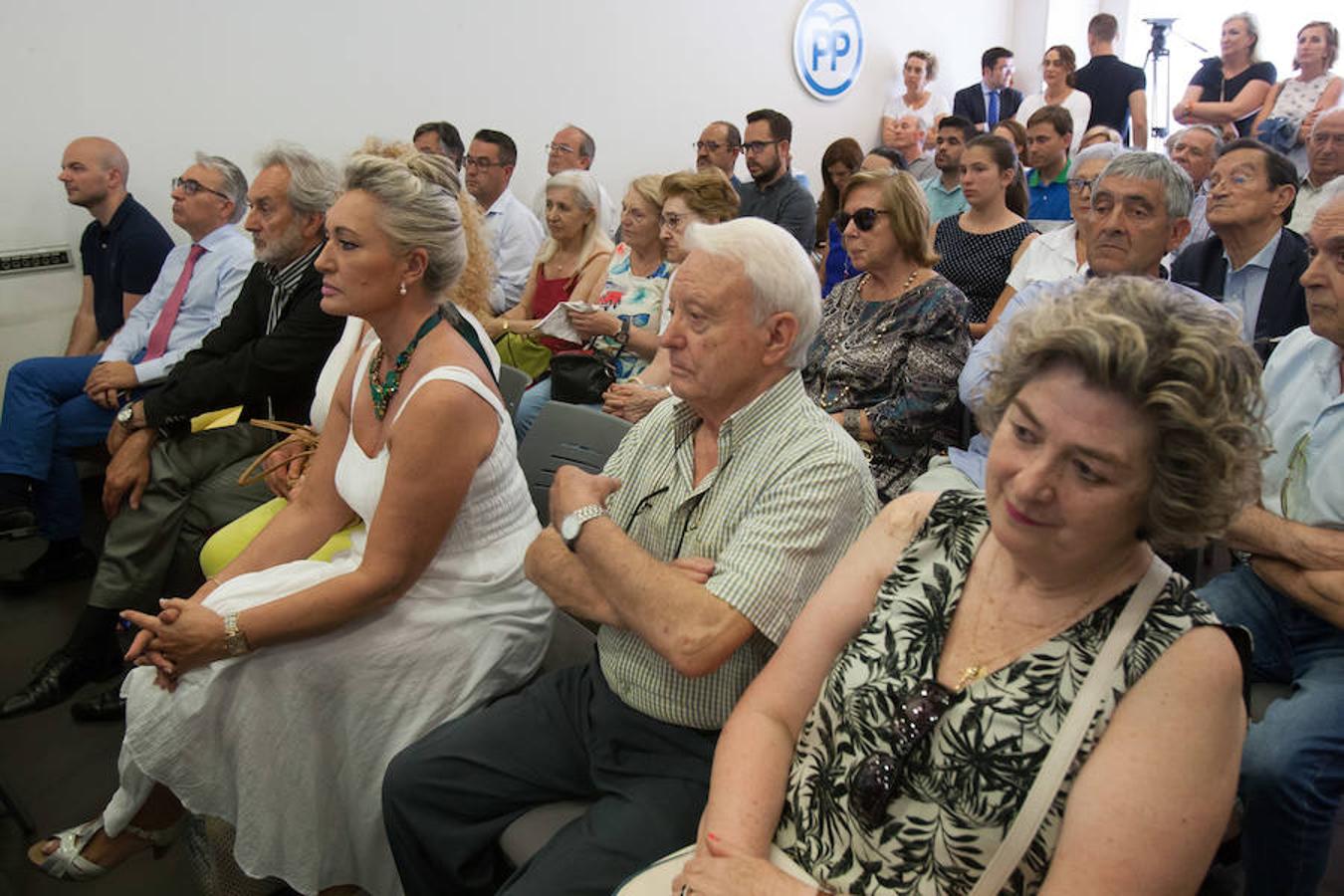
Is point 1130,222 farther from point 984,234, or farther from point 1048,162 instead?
point 1048,162

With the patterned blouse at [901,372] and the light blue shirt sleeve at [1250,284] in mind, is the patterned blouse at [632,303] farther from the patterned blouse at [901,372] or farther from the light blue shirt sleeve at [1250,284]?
the light blue shirt sleeve at [1250,284]

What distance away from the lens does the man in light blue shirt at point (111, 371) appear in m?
3.33

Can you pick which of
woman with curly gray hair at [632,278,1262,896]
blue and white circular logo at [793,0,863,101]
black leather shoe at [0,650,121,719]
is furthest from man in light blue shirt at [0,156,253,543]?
blue and white circular logo at [793,0,863,101]

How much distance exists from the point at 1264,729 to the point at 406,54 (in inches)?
204

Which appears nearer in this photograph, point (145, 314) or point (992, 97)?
point (145, 314)

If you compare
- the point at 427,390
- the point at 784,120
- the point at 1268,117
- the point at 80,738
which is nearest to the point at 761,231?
the point at 427,390

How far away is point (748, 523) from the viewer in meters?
1.40

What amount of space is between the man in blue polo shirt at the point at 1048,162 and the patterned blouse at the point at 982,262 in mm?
1064

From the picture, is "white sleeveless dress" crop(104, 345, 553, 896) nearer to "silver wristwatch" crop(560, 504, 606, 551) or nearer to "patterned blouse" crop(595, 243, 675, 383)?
"silver wristwatch" crop(560, 504, 606, 551)

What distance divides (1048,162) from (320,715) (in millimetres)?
4540

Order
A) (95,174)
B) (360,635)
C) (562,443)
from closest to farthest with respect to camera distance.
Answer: (360,635)
(562,443)
(95,174)

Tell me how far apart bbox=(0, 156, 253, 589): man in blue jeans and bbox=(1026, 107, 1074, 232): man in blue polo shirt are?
369cm

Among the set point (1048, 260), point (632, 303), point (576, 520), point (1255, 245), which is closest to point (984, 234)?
point (1048, 260)

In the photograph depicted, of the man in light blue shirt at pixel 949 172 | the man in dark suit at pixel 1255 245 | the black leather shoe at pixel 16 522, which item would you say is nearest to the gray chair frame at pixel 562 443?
the black leather shoe at pixel 16 522
